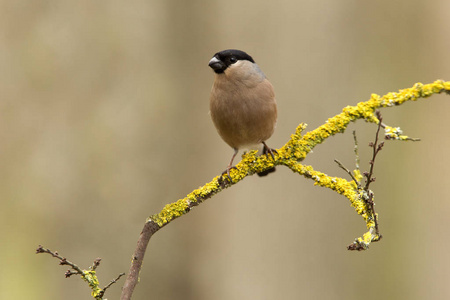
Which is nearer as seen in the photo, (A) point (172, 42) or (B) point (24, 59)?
(B) point (24, 59)

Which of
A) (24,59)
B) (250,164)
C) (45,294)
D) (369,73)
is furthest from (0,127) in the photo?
(369,73)

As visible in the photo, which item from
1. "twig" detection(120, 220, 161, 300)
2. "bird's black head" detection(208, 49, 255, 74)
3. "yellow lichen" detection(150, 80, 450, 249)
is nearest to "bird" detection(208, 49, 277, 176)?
"bird's black head" detection(208, 49, 255, 74)

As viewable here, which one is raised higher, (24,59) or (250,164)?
(24,59)

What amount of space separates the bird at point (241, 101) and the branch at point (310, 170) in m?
0.41

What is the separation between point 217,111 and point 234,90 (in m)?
0.14

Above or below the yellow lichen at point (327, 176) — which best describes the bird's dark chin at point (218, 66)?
above

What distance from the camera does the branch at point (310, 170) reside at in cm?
181

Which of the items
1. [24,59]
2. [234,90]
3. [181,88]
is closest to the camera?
[234,90]

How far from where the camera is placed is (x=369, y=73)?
4.31m

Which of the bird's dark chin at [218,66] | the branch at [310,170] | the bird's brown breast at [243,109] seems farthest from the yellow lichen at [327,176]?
the bird's dark chin at [218,66]

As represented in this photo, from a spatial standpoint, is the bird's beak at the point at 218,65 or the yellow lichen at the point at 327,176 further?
the bird's beak at the point at 218,65

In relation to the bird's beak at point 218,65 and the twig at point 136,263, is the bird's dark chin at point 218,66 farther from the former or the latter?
the twig at point 136,263

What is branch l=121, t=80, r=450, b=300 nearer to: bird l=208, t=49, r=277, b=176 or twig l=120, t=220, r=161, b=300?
twig l=120, t=220, r=161, b=300

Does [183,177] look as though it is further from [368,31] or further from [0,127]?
[368,31]
